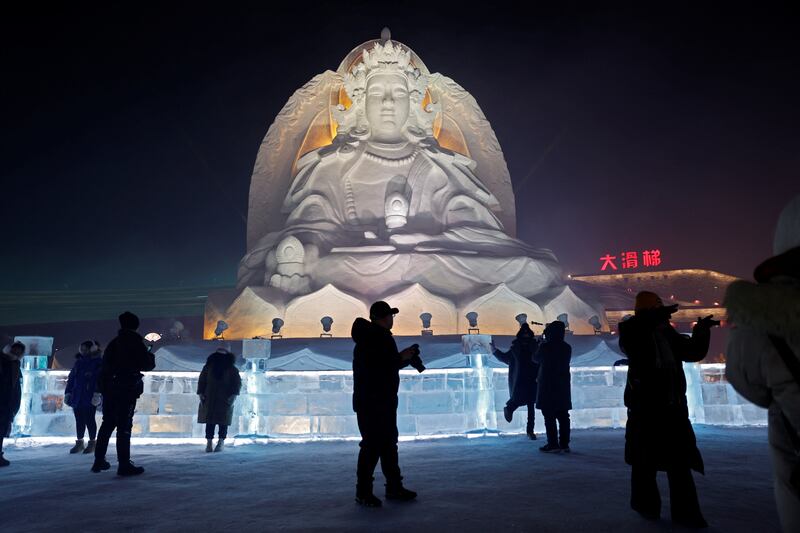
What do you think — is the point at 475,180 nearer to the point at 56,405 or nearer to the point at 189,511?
the point at 56,405

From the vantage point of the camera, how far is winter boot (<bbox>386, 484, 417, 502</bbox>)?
3400 mm

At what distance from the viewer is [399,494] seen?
3.40 meters

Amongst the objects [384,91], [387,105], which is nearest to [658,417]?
[387,105]

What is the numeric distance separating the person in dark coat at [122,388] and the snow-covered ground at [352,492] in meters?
0.20

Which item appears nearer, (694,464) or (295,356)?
(694,464)

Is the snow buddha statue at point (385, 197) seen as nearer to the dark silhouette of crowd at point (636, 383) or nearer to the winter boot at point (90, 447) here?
the dark silhouette of crowd at point (636, 383)

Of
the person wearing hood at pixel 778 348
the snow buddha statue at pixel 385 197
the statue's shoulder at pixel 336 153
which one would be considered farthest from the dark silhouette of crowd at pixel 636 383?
the statue's shoulder at pixel 336 153

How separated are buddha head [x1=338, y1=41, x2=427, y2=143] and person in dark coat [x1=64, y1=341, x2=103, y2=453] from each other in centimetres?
869

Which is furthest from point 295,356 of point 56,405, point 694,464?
point 694,464

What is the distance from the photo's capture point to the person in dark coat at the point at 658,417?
9.31ft

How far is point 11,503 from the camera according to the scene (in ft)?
11.7

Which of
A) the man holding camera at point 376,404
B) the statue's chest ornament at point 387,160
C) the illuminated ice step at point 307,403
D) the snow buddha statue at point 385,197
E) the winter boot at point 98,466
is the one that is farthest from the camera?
the statue's chest ornament at point 387,160

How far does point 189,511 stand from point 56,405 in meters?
4.94

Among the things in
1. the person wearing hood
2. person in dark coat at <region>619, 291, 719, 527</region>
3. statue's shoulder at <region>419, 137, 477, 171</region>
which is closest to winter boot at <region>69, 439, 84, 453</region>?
person in dark coat at <region>619, 291, 719, 527</region>
